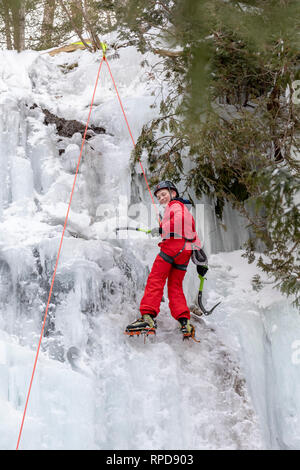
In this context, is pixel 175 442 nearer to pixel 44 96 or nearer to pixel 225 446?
pixel 225 446

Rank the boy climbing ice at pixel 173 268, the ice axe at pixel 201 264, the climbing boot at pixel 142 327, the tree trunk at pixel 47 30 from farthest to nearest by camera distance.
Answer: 1. the tree trunk at pixel 47 30
2. the ice axe at pixel 201 264
3. the boy climbing ice at pixel 173 268
4. the climbing boot at pixel 142 327

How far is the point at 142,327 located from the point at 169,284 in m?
0.55

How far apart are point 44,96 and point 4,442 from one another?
4.82 meters

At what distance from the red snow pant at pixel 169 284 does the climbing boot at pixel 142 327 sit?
3.0 inches

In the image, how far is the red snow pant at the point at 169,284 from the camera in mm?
4223

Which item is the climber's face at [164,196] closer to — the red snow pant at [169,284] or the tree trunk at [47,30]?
the red snow pant at [169,284]

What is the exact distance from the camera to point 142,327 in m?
4.09

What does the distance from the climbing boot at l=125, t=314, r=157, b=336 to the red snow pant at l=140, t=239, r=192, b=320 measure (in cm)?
8

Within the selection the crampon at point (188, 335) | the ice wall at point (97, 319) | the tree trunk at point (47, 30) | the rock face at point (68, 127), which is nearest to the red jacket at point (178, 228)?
the ice wall at point (97, 319)

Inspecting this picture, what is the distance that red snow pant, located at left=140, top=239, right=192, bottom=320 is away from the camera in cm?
422

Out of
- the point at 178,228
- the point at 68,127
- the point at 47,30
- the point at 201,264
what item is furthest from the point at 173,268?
the point at 47,30

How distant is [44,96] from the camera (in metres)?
6.57

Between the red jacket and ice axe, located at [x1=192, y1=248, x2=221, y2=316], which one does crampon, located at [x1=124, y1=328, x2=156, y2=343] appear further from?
the red jacket

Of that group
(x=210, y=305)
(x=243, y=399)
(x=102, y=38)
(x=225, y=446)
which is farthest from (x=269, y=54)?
(x=102, y=38)
